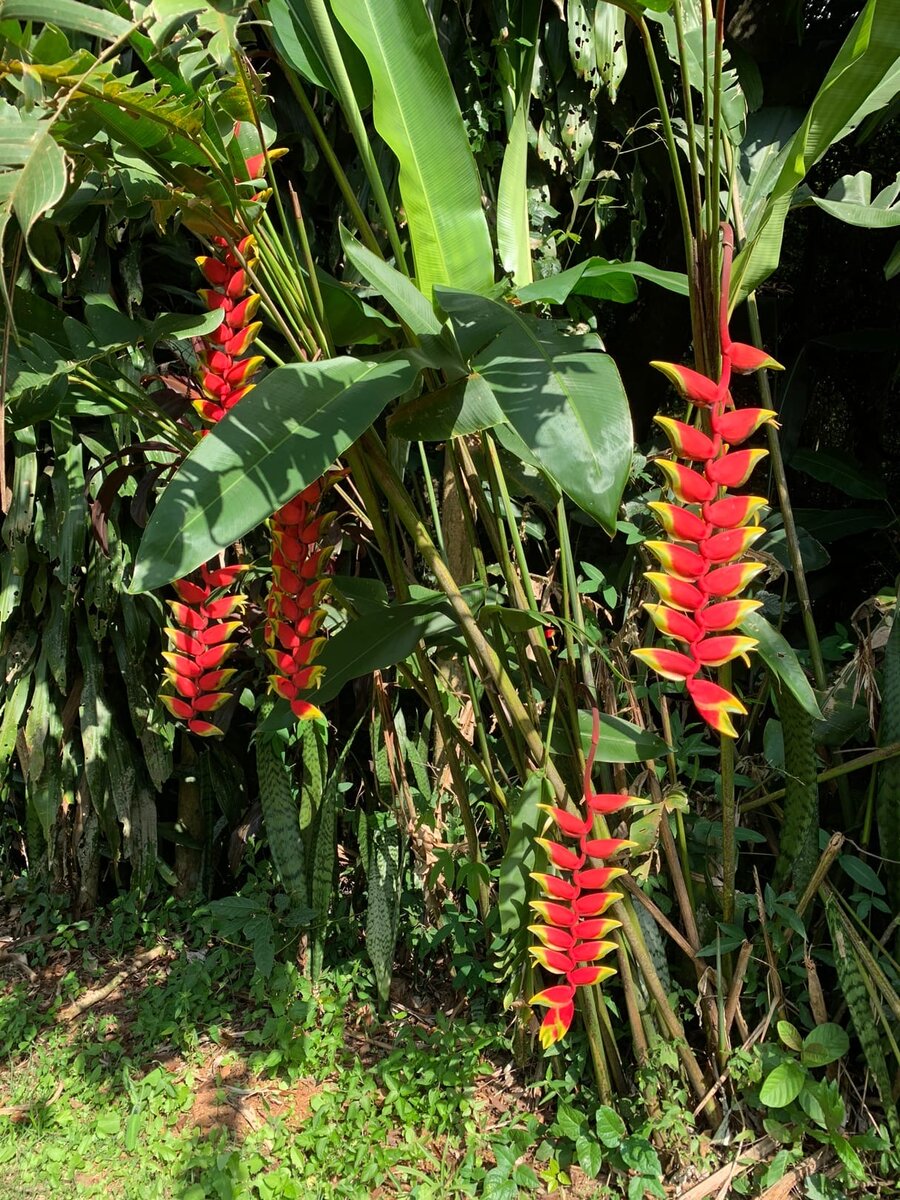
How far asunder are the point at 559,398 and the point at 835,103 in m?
0.32

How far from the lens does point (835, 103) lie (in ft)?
2.23

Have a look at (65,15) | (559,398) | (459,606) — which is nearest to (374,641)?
(459,606)

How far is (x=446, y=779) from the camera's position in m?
1.57

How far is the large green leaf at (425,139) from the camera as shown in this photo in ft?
2.72

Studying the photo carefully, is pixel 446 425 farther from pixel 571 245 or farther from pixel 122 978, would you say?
pixel 122 978

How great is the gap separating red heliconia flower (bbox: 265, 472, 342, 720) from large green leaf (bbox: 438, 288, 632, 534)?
0.23m

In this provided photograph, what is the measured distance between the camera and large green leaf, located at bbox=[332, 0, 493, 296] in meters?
0.83

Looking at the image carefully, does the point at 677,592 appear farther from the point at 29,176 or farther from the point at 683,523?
the point at 29,176

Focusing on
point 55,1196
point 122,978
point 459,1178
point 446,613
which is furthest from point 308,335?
point 122,978

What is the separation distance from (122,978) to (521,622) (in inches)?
51.9

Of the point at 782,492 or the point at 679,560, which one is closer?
the point at 679,560

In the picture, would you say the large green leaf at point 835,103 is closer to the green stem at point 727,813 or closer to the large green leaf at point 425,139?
the large green leaf at point 425,139

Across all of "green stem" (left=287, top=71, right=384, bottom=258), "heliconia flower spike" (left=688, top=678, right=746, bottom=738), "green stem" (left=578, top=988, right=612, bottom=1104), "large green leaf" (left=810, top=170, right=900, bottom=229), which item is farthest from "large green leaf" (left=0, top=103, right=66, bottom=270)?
"green stem" (left=578, top=988, right=612, bottom=1104)

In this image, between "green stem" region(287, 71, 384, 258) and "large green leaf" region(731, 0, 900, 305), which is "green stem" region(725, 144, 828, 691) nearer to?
"large green leaf" region(731, 0, 900, 305)
